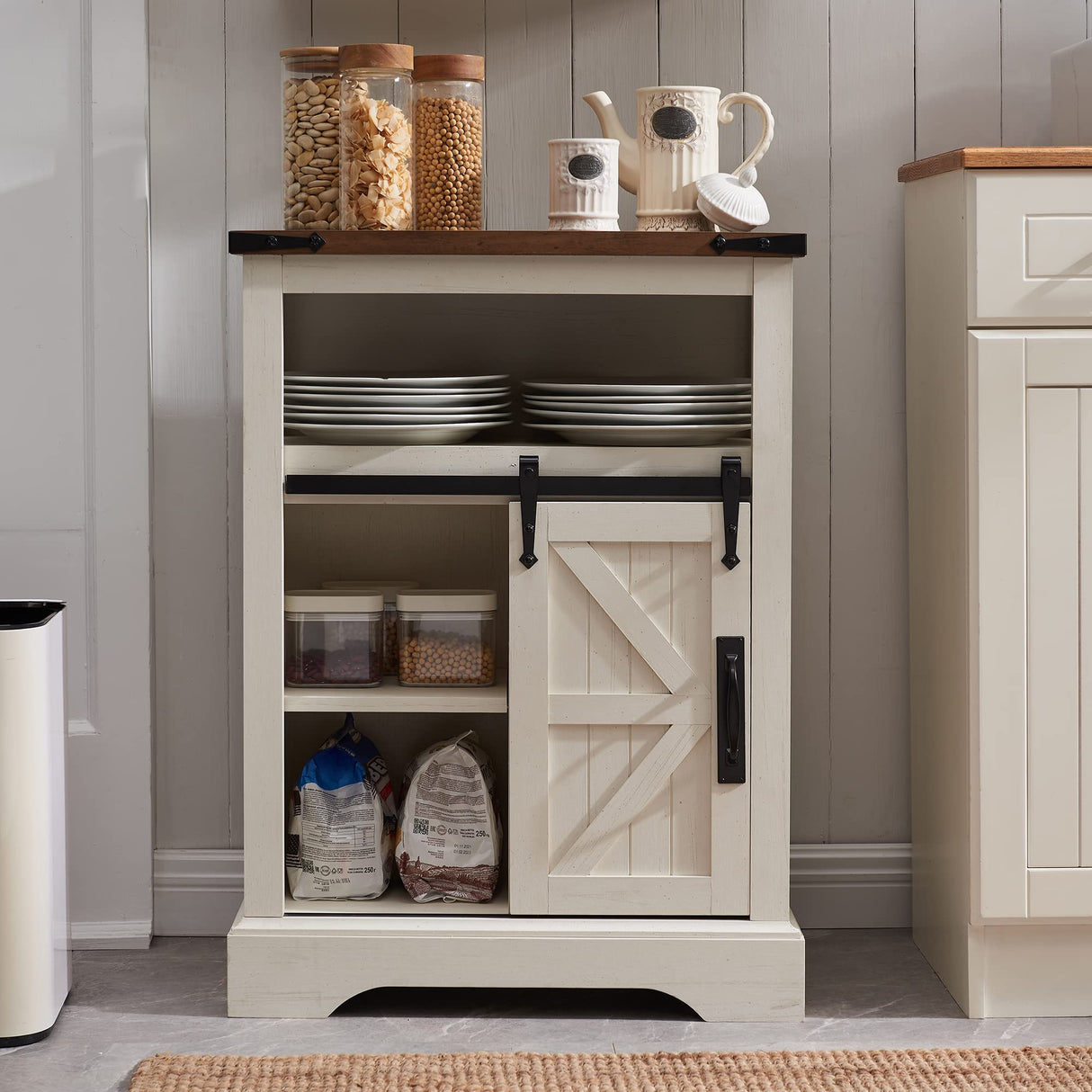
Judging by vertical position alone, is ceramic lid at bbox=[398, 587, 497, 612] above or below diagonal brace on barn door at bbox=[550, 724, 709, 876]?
above

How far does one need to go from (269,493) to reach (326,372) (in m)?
0.43

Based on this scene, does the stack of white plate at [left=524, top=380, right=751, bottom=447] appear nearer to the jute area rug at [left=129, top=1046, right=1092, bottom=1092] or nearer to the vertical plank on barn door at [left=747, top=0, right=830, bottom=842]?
the vertical plank on barn door at [left=747, top=0, right=830, bottom=842]

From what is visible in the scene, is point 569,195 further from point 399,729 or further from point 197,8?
point 399,729

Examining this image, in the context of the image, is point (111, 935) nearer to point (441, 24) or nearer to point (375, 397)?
point (375, 397)

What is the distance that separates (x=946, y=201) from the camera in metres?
1.73

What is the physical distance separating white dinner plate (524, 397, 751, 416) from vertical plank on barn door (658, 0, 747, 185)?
646 millimetres

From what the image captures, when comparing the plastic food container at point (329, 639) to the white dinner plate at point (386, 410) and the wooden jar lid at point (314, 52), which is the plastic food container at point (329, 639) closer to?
the white dinner plate at point (386, 410)

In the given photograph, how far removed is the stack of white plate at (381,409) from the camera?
1.67 metres

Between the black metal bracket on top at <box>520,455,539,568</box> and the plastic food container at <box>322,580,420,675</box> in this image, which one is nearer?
the black metal bracket on top at <box>520,455,539,568</box>

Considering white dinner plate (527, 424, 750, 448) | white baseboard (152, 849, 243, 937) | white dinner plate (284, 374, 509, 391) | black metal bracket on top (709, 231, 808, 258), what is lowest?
white baseboard (152, 849, 243, 937)

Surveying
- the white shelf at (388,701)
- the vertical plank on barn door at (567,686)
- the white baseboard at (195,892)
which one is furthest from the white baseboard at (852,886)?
the white baseboard at (195,892)

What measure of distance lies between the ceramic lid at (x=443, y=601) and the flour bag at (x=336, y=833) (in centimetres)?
24

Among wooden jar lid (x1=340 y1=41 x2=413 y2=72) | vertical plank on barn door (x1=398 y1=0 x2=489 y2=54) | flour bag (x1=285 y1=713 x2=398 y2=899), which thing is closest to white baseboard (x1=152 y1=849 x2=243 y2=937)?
flour bag (x1=285 y1=713 x2=398 y2=899)

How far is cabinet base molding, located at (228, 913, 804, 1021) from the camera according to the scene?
167 cm
